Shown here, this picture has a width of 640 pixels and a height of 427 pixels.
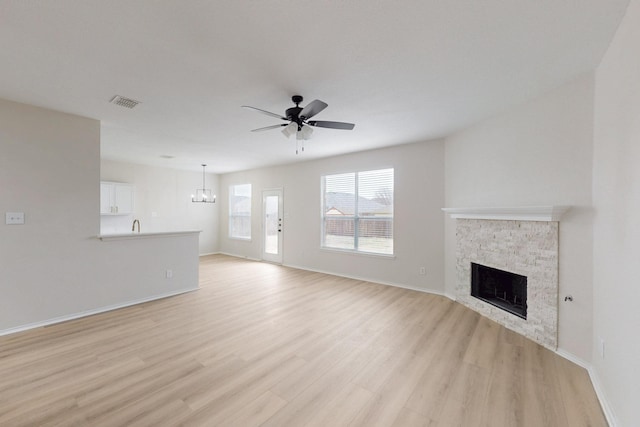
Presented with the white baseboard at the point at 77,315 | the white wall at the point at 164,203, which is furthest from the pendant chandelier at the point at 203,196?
the white baseboard at the point at 77,315

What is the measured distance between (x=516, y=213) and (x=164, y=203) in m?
7.92

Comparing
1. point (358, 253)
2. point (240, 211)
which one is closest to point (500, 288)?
point (358, 253)

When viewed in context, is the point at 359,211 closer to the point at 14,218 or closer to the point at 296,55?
the point at 296,55

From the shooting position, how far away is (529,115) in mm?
2922

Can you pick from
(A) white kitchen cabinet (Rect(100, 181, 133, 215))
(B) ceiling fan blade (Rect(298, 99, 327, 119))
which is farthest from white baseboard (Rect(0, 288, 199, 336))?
(B) ceiling fan blade (Rect(298, 99, 327, 119))

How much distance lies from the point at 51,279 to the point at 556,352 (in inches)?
224

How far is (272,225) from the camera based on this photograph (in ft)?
23.4

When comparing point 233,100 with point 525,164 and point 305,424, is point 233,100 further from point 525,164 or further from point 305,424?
point 525,164

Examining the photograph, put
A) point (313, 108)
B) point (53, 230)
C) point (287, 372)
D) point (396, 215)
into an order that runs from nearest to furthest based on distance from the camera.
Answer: point (287, 372) → point (313, 108) → point (53, 230) → point (396, 215)

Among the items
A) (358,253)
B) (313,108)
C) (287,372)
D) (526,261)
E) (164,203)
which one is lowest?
(287,372)

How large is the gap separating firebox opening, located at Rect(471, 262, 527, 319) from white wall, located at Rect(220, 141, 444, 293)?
0.69 m

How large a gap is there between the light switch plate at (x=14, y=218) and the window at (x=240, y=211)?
16.3 feet

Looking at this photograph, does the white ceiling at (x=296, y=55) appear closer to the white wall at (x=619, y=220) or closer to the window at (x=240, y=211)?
the white wall at (x=619, y=220)

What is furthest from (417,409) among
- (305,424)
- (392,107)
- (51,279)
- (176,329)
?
(51,279)
